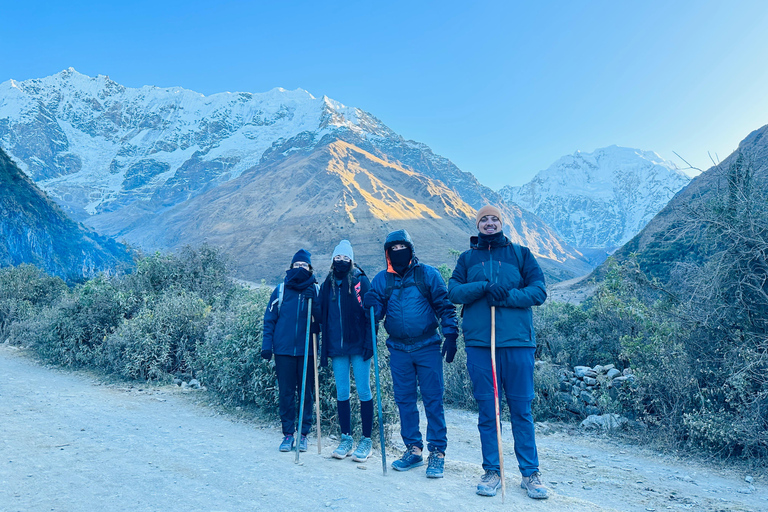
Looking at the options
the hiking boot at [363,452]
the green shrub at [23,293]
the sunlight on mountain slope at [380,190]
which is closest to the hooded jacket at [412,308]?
the hiking boot at [363,452]

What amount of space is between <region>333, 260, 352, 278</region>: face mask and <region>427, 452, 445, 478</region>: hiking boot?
1.87 meters

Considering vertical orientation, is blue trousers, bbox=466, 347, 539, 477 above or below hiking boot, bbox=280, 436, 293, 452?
above

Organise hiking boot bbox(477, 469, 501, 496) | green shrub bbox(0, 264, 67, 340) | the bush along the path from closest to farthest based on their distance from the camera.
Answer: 1. hiking boot bbox(477, 469, 501, 496)
2. the bush along the path
3. green shrub bbox(0, 264, 67, 340)

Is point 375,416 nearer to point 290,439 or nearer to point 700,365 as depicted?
point 290,439

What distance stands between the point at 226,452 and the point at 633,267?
721cm

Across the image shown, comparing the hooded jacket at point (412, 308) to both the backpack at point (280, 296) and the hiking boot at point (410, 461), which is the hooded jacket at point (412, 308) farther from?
the hiking boot at point (410, 461)

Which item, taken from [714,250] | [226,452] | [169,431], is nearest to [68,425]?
[169,431]

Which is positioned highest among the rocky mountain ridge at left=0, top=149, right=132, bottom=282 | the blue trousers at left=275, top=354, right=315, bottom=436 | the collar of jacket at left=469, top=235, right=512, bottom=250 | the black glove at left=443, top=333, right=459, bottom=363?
the rocky mountain ridge at left=0, top=149, right=132, bottom=282

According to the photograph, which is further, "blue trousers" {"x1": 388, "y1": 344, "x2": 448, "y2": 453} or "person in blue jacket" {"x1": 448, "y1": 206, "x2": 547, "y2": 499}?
"blue trousers" {"x1": 388, "y1": 344, "x2": 448, "y2": 453}

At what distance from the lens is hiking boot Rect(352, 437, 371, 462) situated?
4.38 m

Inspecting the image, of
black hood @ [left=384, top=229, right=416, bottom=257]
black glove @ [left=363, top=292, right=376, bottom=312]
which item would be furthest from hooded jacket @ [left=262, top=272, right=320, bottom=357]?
black hood @ [left=384, top=229, right=416, bottom=257]

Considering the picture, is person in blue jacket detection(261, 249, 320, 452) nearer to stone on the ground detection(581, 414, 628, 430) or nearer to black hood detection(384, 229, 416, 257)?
black hood detection(384, 229, 416, 257)

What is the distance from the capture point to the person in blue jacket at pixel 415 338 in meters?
4.09

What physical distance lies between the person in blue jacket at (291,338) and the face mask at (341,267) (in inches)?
16.2
